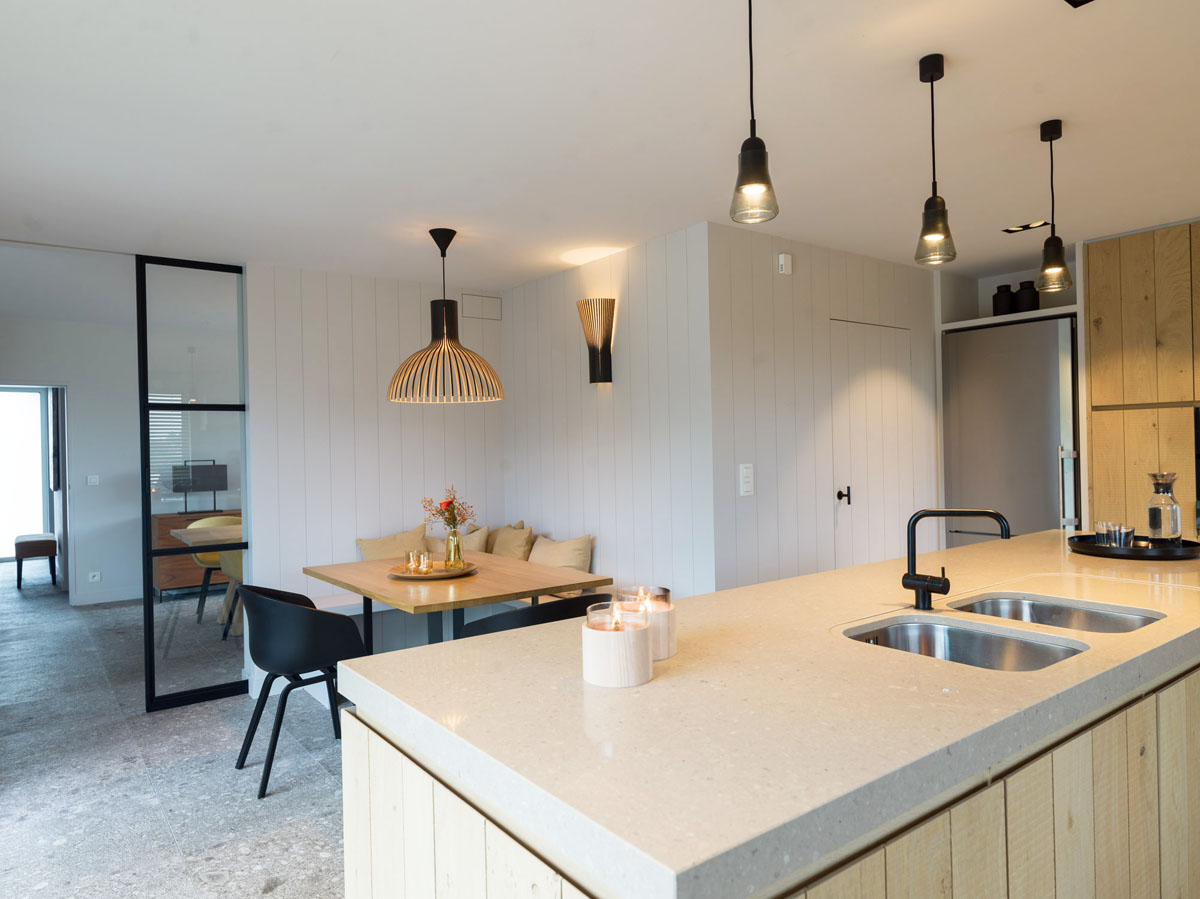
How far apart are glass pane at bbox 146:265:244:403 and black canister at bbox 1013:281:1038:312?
4.38 meters

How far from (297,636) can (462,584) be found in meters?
0.66

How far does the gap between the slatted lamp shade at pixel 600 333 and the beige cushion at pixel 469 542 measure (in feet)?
4.23

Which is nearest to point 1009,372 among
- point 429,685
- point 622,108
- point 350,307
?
point 622,108

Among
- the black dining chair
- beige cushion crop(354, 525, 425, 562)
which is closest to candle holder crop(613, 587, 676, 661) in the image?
the black dining chair

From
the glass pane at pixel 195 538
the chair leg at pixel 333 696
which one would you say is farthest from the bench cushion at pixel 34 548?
the chair leg at pixel 333 696

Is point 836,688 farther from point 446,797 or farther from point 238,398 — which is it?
point 238,398

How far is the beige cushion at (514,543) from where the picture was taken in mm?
4625

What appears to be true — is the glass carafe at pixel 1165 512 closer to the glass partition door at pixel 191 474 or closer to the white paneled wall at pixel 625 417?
the white paneled wall at pixel 625 417

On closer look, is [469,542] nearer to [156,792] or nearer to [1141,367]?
[156,792]

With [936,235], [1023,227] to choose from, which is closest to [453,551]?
[936,235]

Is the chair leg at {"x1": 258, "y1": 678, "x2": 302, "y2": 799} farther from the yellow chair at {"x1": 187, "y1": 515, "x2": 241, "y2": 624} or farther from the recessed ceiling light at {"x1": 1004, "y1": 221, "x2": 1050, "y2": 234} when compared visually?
the recessed ceiling light at {"x1": 1004, "y1": 221, "x2": 1050, "y2": 234}

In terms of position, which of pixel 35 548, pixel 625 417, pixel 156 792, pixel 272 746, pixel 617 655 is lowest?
pixel 156 792

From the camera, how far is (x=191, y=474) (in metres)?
4.09

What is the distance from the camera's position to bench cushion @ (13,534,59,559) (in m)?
7.66
